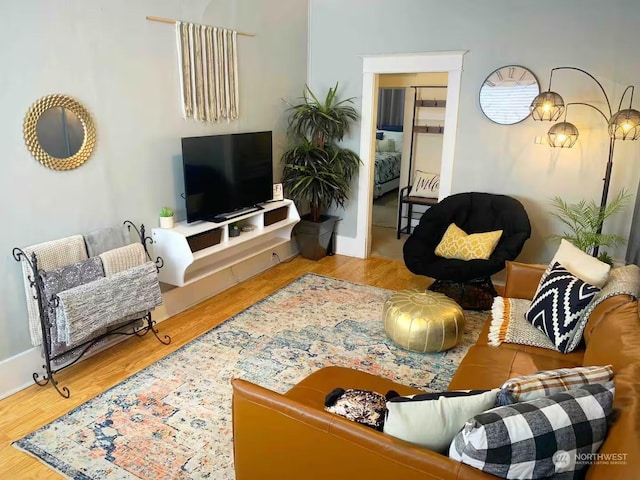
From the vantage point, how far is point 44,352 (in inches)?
113

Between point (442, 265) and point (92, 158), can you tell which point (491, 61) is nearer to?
point (442, 265)

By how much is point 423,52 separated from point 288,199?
1932 mm

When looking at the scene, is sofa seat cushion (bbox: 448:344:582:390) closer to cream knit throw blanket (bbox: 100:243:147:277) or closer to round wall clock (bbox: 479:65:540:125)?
cream knit throw blanket (bbox: 100:243:147:277)

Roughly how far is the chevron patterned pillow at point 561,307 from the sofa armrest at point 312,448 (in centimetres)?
143

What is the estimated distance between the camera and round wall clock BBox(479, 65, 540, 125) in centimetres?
416

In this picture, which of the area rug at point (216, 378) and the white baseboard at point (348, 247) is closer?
the area rug at point (216, 378)

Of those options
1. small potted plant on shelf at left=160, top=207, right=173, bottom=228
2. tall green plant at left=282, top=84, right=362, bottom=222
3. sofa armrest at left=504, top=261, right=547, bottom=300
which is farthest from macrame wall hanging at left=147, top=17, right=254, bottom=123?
sofa armrest at left=504, top=261, right=547, bottom=300

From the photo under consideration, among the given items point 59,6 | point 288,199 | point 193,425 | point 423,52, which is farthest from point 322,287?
point 59,6

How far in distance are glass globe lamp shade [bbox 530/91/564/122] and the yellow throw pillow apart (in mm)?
1008

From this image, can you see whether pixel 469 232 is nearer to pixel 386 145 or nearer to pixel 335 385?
pixel 335 385

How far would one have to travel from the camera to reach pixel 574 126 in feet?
12.9

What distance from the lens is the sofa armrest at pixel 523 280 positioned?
3.04 m

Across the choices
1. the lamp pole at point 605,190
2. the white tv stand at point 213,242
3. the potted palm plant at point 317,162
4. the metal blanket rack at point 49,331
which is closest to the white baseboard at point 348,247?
the potted palm plant at point 317,162

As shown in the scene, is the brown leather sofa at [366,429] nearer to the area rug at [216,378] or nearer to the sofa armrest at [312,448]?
the sofa armrest at [312,448]
